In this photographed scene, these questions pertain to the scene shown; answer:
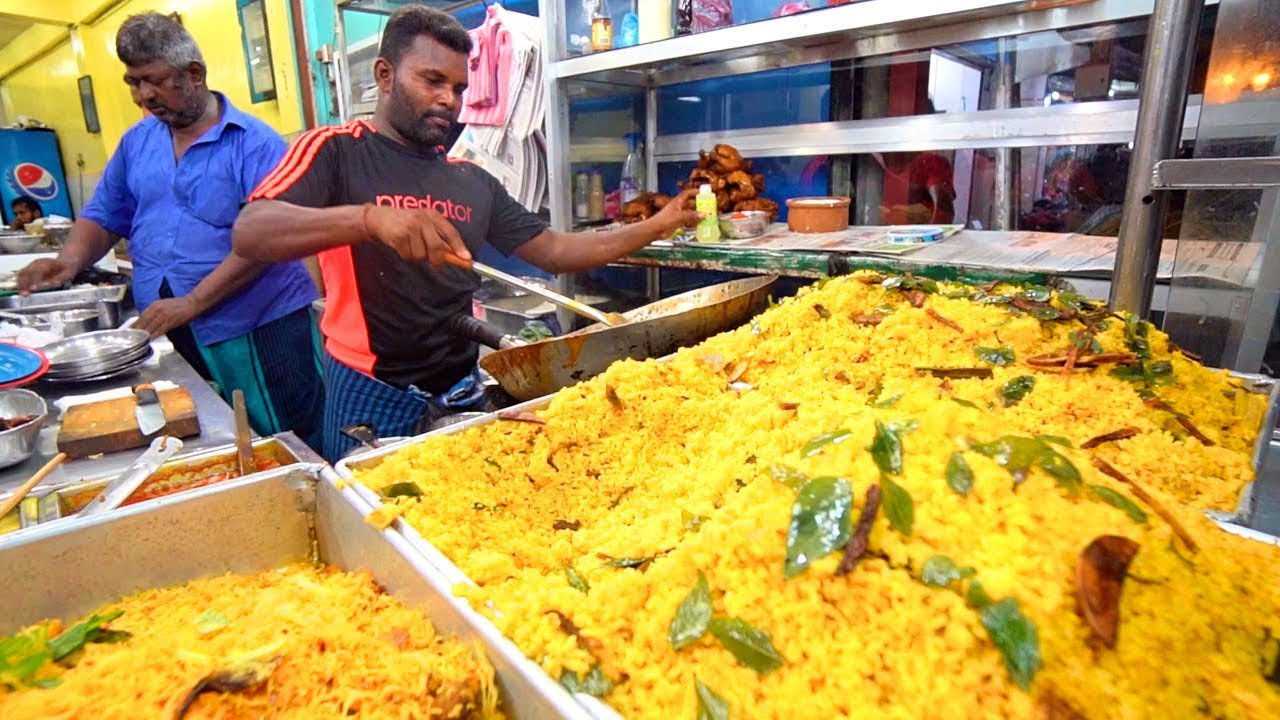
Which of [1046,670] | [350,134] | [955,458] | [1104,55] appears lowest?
[1046,670]

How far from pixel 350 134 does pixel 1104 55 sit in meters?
2.93

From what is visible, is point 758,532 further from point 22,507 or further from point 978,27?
point 978,27

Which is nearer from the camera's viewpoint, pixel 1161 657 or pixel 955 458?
pixel 1161 657

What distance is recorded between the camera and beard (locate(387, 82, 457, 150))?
2221mm

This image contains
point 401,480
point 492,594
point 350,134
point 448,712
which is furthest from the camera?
point 350,134

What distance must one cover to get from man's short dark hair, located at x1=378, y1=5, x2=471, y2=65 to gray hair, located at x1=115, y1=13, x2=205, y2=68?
1119 millimetres

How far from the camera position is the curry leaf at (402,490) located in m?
1.05

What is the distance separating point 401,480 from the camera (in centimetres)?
109

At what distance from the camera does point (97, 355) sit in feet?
7.52

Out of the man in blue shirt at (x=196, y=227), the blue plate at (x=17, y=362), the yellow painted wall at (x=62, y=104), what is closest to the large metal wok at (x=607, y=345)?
the blue plate at (x=17, y=362)

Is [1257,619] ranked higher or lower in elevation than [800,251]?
lower

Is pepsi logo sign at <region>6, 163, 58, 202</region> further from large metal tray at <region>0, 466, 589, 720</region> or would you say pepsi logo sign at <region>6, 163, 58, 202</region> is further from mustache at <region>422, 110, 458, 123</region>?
large metal tray at <region>0, 466, 589, 720</region>

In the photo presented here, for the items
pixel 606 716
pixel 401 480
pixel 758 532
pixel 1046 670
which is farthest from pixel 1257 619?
pixel 401 480

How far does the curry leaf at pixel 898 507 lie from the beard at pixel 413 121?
6.56ft
